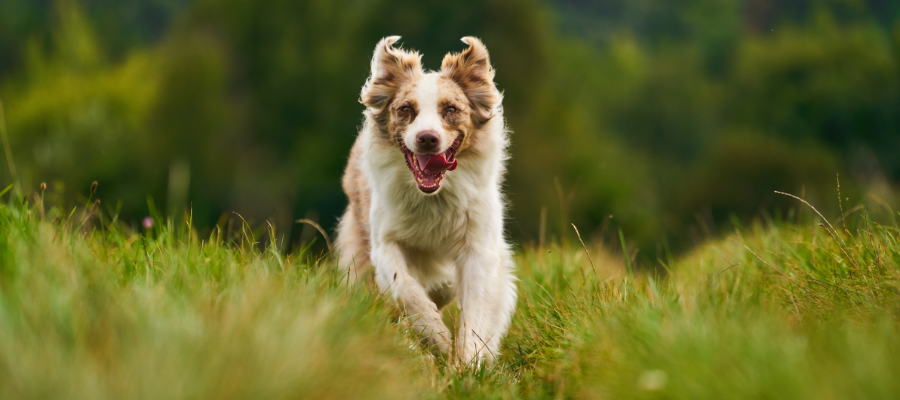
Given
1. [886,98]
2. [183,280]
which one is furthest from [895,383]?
[886,98]

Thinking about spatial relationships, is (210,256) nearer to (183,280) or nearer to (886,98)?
(183,280)

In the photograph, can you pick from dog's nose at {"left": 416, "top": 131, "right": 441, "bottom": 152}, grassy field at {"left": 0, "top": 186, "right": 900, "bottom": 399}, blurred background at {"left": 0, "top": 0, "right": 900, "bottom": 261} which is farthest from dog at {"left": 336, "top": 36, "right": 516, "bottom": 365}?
blurred background at {"left": 0, "top": 0, "right": 900, "bottom": 261}

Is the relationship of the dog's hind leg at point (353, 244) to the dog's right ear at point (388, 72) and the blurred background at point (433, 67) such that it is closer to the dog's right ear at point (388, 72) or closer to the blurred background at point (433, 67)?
the dog's right ear at point (388, 72)

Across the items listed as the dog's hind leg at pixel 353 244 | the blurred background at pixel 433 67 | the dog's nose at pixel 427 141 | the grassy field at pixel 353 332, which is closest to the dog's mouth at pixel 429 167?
the dog's nose at pixel 427 141

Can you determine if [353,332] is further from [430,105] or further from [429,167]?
[430,105]

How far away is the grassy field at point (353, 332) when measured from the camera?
2.34 m

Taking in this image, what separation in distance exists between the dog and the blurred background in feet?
60.4

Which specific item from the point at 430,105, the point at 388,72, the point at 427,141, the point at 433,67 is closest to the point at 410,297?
the point at 427,141

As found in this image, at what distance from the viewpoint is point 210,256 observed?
4117 millimetres

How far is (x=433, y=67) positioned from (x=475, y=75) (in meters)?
23.1

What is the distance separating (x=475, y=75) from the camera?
515cm

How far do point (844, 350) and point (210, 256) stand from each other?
9.91ft

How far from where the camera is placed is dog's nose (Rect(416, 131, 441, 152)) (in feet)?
14.6

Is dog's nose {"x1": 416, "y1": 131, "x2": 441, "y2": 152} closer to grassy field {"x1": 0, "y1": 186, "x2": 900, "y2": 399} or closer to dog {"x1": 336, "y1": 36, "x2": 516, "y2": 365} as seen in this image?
dog {"x1": 336, "y1": 36, "x2": 516, "y2": 365}
